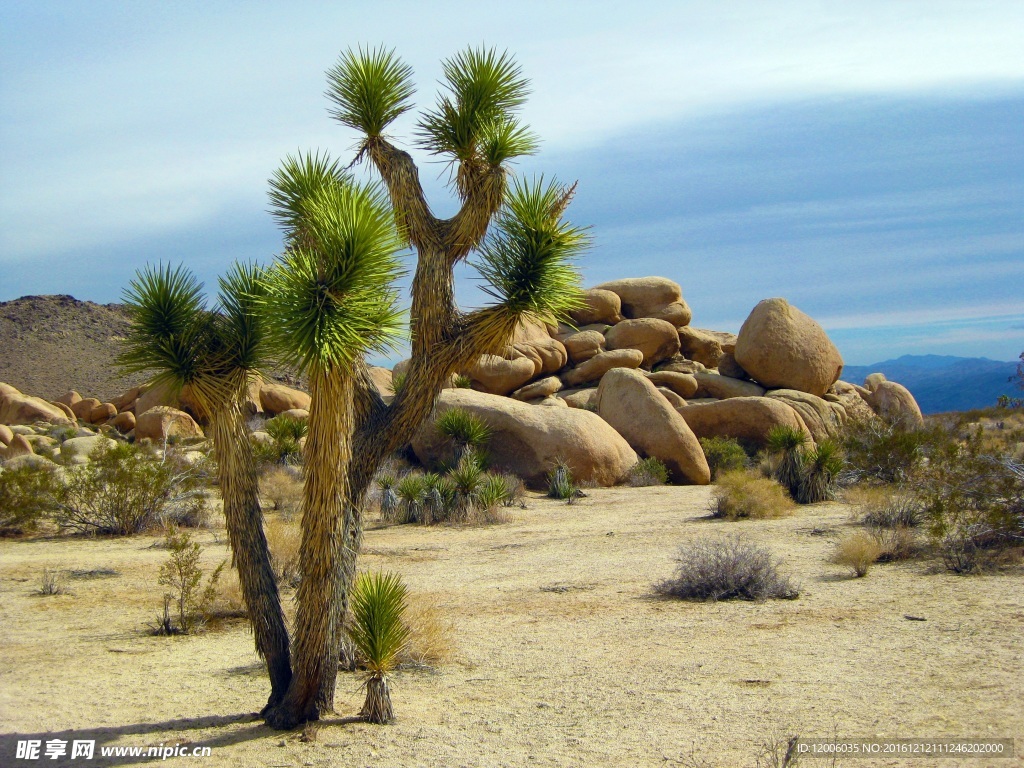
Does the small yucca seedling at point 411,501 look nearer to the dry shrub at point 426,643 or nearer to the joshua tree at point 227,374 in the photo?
the dry shrub at point 426,643

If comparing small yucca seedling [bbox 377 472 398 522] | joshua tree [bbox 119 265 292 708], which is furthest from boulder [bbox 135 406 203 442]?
joshua tree [bbox 119 265 292 708]

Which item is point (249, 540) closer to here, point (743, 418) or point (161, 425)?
point (743, 418)

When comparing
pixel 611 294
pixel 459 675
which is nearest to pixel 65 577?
pixel 459 675

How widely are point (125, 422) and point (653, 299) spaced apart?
22.0m

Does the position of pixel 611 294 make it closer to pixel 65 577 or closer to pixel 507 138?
pixel 65 577

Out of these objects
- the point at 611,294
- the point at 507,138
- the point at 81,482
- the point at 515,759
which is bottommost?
the point at 515,759

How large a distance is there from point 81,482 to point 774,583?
1179 cm

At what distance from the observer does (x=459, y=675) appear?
7.59 m

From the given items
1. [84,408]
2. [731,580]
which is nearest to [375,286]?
[731,580]

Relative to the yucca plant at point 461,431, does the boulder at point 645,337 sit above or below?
above

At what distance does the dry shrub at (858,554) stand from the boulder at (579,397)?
16.5 m

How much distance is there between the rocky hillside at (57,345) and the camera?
186 feet

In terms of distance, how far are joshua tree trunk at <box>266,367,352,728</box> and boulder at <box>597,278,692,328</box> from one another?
30111 millimetres

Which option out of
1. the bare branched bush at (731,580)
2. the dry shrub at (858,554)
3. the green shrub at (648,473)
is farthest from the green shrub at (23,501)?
the dry shrub at (858,554)
